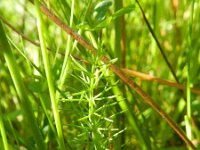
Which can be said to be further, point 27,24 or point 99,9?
point 27,24

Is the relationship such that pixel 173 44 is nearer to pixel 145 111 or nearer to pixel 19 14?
pixel 145 111

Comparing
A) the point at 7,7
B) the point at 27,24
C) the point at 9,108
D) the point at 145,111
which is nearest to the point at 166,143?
the point at 145,111

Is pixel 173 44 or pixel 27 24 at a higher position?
pixel 27 24

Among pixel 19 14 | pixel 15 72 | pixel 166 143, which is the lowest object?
pixel 166 143

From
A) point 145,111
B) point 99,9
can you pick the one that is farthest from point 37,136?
point 145,111

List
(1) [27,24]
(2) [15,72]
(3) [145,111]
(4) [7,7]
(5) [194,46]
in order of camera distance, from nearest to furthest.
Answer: (2) [15,72]
(3) [145,111]
(5) [194,46]
(1) [27,24]
(4) [7,7]

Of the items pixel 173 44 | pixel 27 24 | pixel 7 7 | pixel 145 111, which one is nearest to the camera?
pixel 145 111

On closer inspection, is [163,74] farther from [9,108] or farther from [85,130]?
[85,130]
